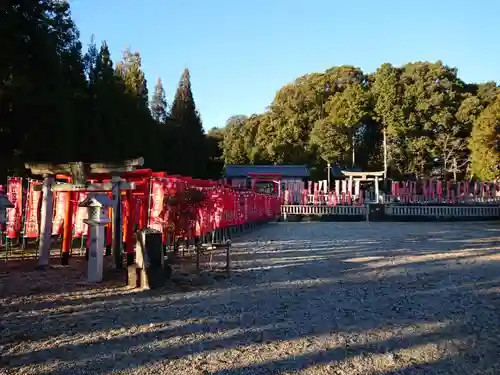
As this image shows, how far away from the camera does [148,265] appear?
258 inches

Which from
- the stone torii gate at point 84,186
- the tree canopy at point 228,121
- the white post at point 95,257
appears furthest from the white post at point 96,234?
the tree canopy at point 228,121

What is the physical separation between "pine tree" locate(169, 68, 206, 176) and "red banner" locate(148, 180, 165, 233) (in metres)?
20.3

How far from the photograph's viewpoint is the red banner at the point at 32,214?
33.7ft

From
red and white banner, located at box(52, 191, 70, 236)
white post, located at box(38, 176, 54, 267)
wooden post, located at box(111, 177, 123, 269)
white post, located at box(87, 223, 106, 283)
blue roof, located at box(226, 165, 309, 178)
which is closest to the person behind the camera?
white post, located at box(87, 223, 106, 283)

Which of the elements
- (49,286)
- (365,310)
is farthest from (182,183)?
(365,310)

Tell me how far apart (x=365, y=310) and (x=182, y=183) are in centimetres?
468

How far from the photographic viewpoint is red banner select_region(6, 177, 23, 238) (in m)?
10.6

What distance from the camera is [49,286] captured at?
6672 mm

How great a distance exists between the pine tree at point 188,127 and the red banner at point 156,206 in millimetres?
20284

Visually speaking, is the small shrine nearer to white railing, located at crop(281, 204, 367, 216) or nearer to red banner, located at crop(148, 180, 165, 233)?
white railing, located at crop(281, 204, 367, 216)

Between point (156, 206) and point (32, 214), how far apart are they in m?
3.52

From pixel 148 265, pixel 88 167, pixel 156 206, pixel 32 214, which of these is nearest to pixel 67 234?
pixel 88 167

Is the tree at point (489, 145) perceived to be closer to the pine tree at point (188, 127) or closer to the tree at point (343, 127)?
the tree at point (343, 127)

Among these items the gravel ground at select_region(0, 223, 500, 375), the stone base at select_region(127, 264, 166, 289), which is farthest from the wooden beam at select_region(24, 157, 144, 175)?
the gravel ground at select_region(0, 223, 500, 375)
